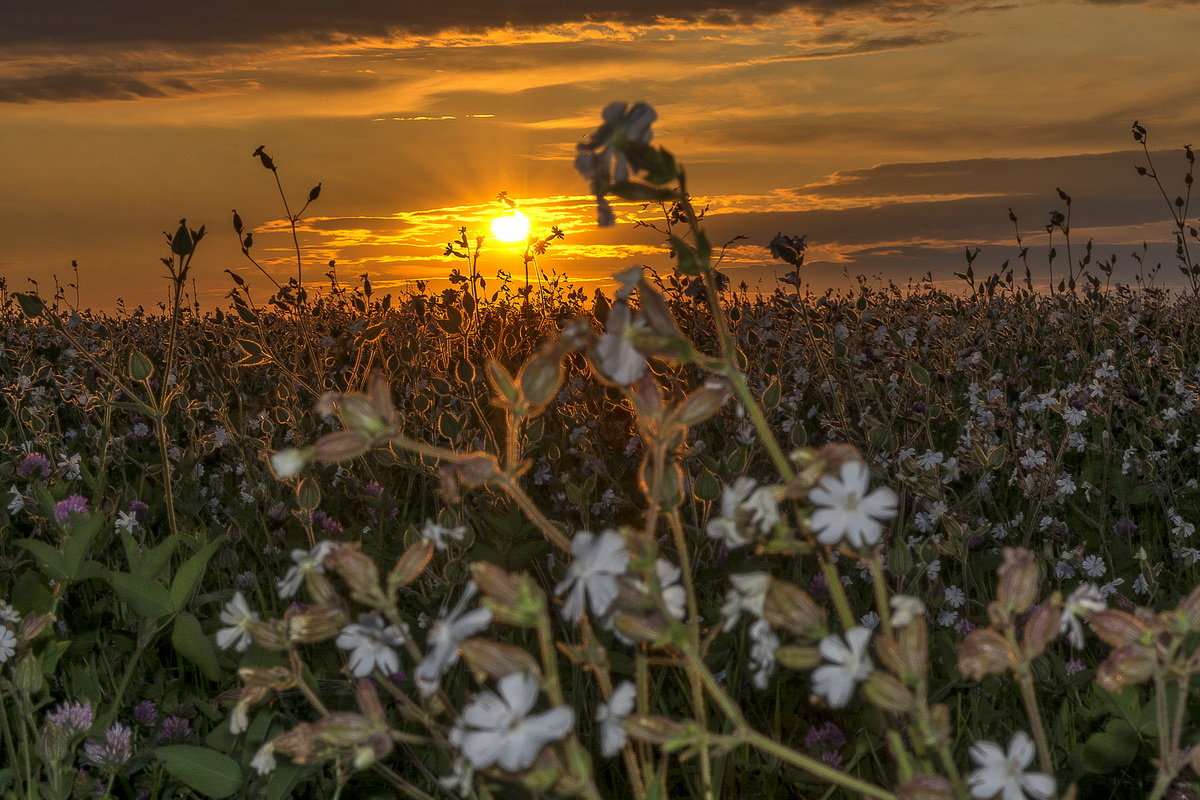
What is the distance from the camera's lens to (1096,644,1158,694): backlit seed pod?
3.51ft

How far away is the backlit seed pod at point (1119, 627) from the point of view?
110 cm

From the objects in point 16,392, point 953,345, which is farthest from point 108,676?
point 953,345

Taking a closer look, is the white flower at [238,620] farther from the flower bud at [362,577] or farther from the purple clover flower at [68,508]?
the purple clover flower at [68,508]

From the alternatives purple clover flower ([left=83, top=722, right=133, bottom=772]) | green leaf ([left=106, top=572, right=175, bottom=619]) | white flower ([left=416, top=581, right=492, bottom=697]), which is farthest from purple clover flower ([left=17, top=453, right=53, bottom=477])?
white flower ([left=416, top=581, right=492, bottom=697])

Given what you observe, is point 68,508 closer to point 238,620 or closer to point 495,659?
point 238,620

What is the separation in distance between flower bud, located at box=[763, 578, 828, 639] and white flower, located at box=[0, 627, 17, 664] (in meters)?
1.55

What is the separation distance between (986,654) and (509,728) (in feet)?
1.46

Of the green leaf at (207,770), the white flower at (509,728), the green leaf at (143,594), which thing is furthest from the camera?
the green leaf at (143,594)

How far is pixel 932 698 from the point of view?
227 cm

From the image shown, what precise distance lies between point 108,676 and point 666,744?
2093mm

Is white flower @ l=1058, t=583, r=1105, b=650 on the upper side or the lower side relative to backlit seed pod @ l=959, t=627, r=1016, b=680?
upper

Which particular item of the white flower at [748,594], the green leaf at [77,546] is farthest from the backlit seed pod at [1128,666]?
the green leaf at [77,546]

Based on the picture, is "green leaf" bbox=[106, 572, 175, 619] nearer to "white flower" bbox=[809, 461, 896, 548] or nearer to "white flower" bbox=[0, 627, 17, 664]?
"white flower" bbox=[0, 627, 17, 664]

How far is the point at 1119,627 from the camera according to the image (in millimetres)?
1100
